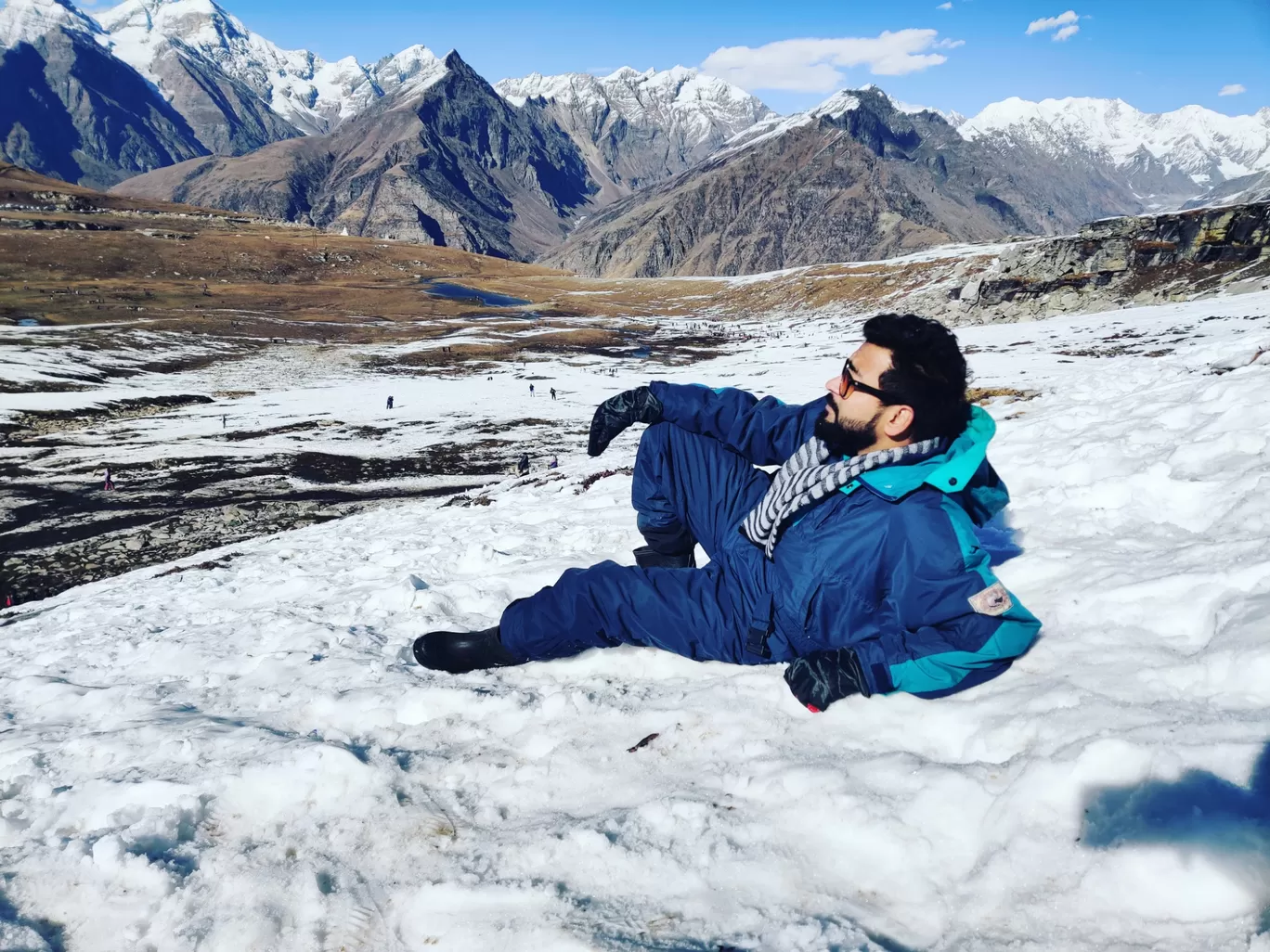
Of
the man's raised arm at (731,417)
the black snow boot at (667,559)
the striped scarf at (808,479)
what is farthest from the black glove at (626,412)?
the striped scarf at (808,479)

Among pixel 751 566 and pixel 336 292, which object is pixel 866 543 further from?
pixel 336 292

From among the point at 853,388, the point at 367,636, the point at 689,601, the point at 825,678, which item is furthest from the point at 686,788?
the point at 367,636

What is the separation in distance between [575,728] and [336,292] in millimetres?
109339

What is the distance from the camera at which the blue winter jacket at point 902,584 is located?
2.93 m

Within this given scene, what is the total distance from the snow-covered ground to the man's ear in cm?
125

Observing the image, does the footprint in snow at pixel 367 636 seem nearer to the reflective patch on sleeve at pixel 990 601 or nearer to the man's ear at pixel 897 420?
the man's ear at pixel 897 420

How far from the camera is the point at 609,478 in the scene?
11000mm

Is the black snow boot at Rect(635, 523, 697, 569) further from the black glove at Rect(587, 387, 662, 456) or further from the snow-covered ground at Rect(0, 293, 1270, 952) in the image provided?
the snow-covered ground at Rect(0, 293, 1270, 952)

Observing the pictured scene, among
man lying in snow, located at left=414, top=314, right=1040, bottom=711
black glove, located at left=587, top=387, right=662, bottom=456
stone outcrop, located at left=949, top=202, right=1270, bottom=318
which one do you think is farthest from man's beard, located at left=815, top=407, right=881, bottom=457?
stone outcrop, located at left=949, top=202, right=1270, bottom=318

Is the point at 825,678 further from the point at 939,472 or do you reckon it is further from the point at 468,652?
the point at 468,652

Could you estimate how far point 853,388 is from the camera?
3.45 m

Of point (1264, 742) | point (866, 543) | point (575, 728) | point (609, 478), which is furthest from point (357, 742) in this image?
point (609, 478)

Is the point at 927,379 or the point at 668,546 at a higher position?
the point at 927,379

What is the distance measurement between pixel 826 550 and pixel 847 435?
2.10 feet
